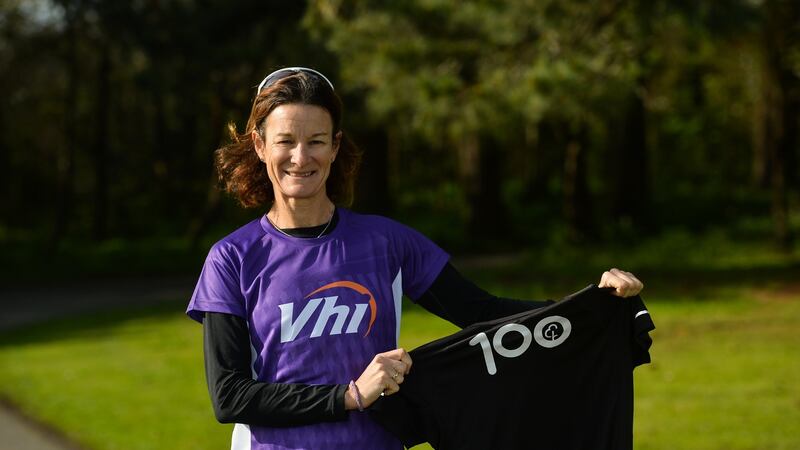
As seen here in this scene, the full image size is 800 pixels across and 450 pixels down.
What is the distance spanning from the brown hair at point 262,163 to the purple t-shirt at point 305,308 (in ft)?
0.69

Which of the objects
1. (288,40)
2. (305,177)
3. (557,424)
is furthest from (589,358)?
(288,40)

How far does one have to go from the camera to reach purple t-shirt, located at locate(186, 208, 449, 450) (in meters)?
2.96

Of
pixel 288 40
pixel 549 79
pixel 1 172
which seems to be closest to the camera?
pixel 549 79

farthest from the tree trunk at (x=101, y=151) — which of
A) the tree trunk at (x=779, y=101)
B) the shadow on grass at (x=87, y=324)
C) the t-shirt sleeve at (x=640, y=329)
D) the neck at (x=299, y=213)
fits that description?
the neck at (x=299, y=213)

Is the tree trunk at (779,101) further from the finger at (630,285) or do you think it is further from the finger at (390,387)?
the finger at (390,387)

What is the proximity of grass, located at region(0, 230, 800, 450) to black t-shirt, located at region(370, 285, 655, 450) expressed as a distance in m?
5.42

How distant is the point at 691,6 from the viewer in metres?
15.3

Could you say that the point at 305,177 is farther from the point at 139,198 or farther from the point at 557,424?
the point at 139,198

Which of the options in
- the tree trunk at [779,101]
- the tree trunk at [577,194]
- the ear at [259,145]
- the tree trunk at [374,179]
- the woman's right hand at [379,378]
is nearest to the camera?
the woman's right hand at [379,378]

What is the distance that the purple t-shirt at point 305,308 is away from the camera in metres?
2.96

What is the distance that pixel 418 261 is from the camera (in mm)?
3182

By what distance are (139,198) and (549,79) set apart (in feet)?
84.6

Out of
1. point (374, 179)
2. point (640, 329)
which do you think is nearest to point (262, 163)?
point (640, 329)

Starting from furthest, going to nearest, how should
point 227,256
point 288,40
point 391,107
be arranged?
point 288,40
point 391,107
point 227,256
